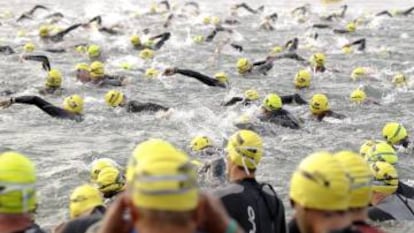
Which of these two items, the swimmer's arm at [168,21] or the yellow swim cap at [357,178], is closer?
the yellow swim cap at [357,178]

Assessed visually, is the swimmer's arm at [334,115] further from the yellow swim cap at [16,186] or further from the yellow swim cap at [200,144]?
the yellow swim cap at [16,186]

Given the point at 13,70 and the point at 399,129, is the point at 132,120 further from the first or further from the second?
the point at 13,70

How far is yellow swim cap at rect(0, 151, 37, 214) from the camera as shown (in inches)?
165

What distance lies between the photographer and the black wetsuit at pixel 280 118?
50.7 feet

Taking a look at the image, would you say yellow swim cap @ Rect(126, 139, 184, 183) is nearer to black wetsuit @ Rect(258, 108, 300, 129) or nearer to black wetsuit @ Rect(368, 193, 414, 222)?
black wetsuit @ Rect(368, 193, 414, 222)

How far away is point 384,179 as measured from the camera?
864 cm

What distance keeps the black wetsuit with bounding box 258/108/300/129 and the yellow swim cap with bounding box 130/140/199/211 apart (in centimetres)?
1217

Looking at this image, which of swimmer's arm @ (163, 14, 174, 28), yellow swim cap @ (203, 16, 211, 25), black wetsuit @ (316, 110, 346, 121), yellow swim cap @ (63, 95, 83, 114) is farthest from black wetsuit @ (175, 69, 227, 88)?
yellow swim cap @ (203, 16, 211, 25)

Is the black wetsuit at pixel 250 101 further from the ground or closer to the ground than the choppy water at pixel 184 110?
further from the ground

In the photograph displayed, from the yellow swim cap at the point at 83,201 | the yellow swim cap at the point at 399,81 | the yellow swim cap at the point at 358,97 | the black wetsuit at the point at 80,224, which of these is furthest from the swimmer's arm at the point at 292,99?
the black wetsuit at the point at 80,224

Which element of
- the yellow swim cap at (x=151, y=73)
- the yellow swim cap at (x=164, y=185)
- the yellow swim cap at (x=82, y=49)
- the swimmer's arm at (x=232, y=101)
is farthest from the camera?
the yellow swim cap at (x=82, y=49)

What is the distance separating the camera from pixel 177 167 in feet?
10.9

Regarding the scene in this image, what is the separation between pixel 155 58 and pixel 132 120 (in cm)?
1037

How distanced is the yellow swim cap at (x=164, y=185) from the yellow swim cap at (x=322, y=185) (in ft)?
2.85
